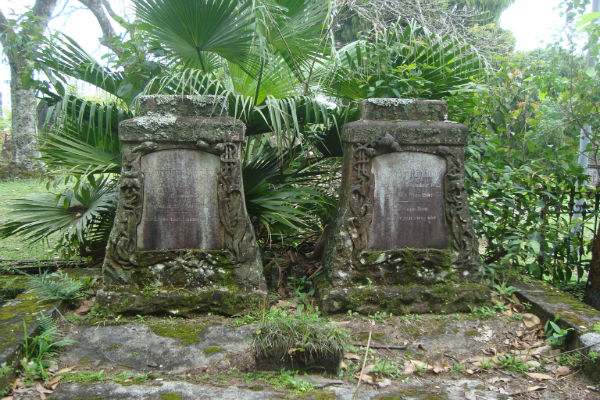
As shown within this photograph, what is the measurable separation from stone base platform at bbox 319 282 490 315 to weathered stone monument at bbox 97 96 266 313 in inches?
22.3

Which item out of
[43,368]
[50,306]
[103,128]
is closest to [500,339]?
[43,368]

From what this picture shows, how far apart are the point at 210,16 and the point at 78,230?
2.01 metres

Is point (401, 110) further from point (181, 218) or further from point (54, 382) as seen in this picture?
point (54, 382)

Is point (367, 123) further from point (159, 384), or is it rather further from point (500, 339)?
point (159, 384)

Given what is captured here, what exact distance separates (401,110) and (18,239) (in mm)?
5762

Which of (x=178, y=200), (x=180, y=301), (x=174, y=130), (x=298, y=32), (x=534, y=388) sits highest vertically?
(x=298, y=32)

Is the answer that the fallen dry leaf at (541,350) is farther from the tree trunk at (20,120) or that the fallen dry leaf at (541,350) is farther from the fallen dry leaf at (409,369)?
the tree trunk at (20,120)

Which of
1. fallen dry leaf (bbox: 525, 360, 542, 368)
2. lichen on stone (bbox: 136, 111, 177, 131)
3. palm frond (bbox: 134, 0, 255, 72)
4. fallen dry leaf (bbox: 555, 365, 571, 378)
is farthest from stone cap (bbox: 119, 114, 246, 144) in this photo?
fallen dry leaf (bbox: 555, 365, 571, 378)

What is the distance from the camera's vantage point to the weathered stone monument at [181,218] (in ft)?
11.2

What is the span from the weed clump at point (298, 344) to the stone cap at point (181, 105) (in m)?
1.68

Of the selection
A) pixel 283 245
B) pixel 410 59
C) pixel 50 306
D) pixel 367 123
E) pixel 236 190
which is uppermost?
pixel 410 59

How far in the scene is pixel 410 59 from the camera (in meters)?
4.21

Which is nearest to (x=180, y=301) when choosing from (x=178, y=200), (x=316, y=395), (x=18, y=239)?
(x=178, y=200)

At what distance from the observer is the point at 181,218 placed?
350 centimetres
